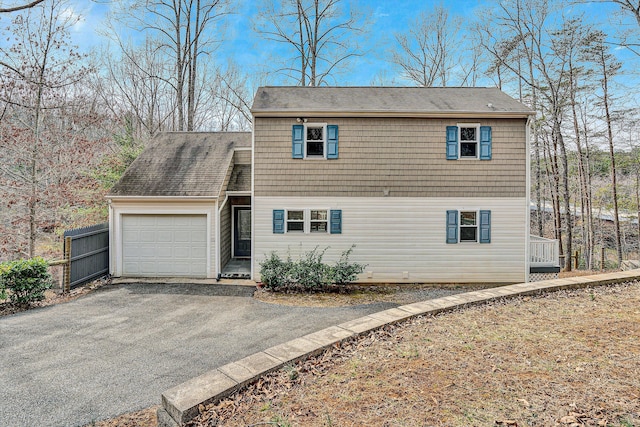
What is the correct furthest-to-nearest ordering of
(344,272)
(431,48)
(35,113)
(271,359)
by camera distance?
(431,48), (35,113), (344,272), (271,359)

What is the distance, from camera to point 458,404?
2711 millimetres

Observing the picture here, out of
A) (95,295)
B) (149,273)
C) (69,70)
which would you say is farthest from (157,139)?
(95,295)

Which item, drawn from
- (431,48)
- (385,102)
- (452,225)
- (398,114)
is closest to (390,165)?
(398,114)

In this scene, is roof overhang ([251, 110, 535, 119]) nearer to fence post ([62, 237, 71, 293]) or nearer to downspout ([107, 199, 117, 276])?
downspout ([107, 199, 117, 276])

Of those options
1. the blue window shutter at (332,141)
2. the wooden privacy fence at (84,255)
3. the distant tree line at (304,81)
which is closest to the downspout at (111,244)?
the wooden privacy fence at (84,255)

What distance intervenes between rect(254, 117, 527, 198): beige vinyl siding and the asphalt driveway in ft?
12.5

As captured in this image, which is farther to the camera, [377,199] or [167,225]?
[167,225]

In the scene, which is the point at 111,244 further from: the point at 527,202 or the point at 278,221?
the point at 527,202

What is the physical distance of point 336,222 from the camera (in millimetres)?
10172

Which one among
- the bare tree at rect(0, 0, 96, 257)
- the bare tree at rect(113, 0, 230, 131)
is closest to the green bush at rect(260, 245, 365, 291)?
the bare tree at rect(0, 0, 96, 257)

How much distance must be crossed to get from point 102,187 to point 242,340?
36.5 ft

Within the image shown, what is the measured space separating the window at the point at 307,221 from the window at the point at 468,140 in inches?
167

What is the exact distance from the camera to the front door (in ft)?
40.0

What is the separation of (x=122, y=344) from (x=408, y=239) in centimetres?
775
